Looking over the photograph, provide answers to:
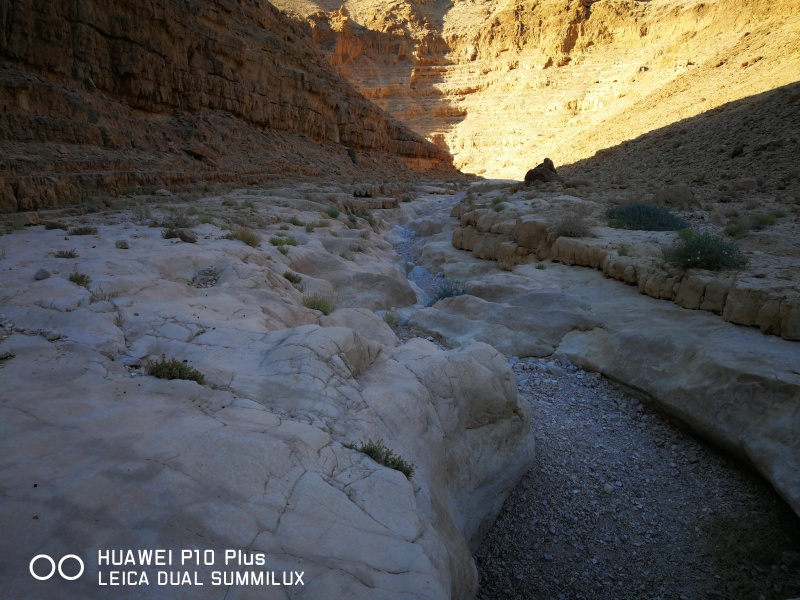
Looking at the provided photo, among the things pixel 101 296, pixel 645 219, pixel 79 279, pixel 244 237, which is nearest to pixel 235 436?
pixel 101 296

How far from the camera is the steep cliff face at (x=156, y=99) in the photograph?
46.3 ft

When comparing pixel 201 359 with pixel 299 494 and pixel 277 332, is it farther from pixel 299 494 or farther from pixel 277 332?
pixel 299 494

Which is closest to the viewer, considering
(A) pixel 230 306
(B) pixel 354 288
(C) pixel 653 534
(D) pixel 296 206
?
(C) pixel 653 534

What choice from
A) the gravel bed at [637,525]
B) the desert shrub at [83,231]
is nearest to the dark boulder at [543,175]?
the gravel bed at [637,525]

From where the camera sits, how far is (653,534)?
434cm

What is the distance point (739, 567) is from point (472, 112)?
64002 mm

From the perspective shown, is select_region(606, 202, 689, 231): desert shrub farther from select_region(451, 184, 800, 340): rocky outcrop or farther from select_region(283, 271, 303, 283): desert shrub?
select_region(283, 271, 303, 283): desert shrub

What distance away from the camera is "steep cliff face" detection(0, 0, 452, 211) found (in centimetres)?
1410

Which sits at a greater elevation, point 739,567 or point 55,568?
point 55,568

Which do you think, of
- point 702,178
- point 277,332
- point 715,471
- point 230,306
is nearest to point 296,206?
point 230,306

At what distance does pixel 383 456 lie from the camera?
10.5 feet

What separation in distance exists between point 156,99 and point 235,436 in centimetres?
2259

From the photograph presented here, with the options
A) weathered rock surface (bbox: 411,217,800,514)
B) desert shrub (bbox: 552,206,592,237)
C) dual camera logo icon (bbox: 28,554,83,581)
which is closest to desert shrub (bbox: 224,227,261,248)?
weathered rock surface (bbox: 411,217,800,514)

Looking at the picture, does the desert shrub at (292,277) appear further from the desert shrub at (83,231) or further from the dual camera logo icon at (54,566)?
the dual camera logo icon at (54,566)
